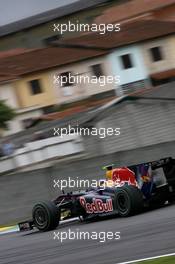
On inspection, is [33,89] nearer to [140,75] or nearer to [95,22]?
[140,75]

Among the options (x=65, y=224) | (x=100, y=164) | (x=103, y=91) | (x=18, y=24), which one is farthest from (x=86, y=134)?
(x=18, y=24)

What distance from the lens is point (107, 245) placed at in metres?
9.27

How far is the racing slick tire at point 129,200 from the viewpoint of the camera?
11.8 metres

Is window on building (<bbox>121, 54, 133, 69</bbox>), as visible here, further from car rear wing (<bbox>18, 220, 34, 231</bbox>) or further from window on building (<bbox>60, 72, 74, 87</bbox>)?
car rear wing (<bbox>18, 220, 34, 231</bbox>)

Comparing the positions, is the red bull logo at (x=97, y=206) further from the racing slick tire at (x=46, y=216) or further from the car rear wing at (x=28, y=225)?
the car rear wing at (x=28, y=225)

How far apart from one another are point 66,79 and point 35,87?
2171 millimetres

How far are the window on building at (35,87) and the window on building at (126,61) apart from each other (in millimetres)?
5856

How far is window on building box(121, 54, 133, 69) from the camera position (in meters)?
47.2

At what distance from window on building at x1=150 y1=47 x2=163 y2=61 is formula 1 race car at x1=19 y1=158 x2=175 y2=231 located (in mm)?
34608

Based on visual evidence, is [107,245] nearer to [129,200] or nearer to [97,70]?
[129,200]

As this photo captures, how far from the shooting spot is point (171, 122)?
29562mm
